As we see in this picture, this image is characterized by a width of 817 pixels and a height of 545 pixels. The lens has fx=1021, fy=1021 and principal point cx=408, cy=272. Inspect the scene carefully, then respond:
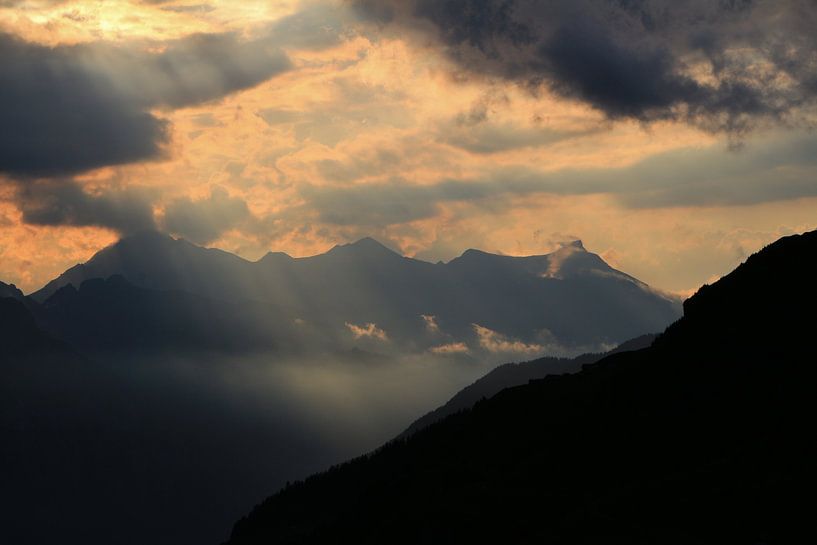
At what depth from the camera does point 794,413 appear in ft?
456

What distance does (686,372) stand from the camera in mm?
166250

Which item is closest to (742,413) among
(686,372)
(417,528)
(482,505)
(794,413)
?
(794,413)

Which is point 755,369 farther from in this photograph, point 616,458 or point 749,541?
point 749,541

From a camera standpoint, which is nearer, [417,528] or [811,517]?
[811,517]

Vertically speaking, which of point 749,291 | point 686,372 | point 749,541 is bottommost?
point 749,541

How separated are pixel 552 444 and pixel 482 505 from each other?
39250 mm

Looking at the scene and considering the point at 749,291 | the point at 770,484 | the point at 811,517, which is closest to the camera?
the point at 811,517

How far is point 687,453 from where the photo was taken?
14712 centimetres

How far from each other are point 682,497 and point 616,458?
129 feet

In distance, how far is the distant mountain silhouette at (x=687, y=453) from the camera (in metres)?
116

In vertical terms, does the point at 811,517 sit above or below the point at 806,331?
below

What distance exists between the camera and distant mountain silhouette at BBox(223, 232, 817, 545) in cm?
11550

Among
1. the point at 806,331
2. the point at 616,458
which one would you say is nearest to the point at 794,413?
the point at 806,331

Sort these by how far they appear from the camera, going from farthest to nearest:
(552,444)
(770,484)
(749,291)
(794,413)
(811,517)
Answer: (552,444), (749,291), (794,413), (770,484), (811,517)
